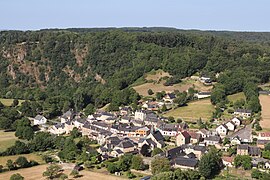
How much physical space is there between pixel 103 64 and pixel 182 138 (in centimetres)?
5386

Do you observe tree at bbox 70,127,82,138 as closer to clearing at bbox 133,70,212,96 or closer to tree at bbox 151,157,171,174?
tree at bbox 151,157,171,174

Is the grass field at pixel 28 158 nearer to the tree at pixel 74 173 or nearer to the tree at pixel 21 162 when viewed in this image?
the tree at pixel 21 162

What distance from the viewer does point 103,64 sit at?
99.0 metres

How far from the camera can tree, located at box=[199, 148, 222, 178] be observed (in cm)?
3841

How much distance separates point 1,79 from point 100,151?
57.7 m

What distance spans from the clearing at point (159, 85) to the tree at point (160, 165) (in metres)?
36.8

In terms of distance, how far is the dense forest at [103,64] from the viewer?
240 ft

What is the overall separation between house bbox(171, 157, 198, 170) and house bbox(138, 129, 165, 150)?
240 inches

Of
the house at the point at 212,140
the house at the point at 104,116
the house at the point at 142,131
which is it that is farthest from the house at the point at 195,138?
the house at the point at 104,116

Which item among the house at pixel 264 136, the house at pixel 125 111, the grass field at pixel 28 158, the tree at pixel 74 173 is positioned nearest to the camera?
the tree at pixel 74 173

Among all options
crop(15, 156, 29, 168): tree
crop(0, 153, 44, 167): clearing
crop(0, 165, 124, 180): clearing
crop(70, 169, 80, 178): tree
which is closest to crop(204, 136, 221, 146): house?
crop(0, 165, 124, 180): clearing

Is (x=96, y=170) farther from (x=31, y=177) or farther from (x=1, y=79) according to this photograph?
(x=1, y=79)

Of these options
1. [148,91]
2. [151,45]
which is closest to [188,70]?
[148,91]

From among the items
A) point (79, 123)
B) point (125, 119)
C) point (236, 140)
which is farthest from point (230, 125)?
point (79, 123)
